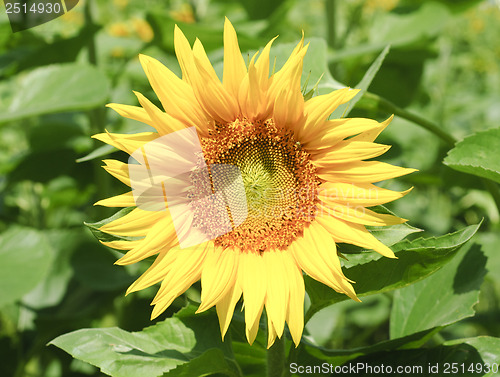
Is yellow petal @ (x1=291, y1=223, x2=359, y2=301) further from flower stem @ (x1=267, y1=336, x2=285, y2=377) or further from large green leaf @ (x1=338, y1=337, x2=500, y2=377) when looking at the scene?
large green leaf @ (x1=338, y1=337, x2=500, y2=377)

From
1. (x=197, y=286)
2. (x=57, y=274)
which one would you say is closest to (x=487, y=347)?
(x=197, y=286)

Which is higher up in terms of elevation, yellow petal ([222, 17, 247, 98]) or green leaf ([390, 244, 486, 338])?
yellow petal ([222, 17, 247, 98])

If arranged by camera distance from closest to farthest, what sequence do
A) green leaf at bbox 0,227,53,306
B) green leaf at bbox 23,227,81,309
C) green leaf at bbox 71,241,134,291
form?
green leaf at bbox 0,227,53,306 < green leaf at bbox 71,241,134,291 < green leaf at bbox 23,227,81,309

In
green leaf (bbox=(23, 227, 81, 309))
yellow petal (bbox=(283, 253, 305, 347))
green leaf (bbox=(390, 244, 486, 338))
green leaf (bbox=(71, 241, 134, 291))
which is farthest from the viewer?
green leaf (bbox=(23, 227, 81, 309))

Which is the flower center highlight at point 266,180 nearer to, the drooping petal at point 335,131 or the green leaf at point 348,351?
the drooping petal at point 335,131

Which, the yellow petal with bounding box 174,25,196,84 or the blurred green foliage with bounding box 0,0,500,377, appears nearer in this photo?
the yellow petal with bounding box 174,25,196,84

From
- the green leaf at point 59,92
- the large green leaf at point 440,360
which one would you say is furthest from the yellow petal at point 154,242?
the green leaf at point 59,92

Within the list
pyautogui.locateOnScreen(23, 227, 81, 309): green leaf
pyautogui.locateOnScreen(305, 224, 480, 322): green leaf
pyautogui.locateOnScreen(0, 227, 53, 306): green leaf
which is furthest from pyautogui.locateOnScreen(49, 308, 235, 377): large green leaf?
pyautogui.locateOnScreen(23, 227, 81, 309): green leaf

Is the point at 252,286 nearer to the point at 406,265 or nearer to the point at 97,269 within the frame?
the point at 406,265

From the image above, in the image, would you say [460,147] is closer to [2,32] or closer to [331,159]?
[331,159]
